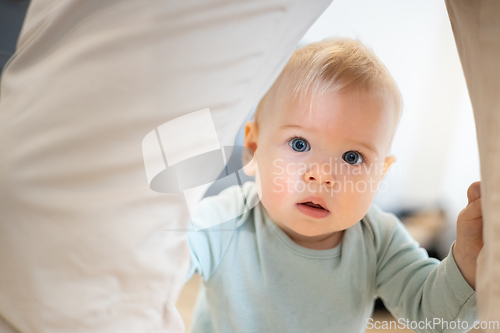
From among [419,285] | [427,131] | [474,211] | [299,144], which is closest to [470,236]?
[474,211]

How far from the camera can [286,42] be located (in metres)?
0.39

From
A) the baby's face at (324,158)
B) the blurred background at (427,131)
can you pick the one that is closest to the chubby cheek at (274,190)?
the baby's face at (324,158)

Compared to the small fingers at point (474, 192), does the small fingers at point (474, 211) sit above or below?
below

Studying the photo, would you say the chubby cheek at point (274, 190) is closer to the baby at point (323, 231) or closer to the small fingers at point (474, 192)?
the baby at point (323, 231)

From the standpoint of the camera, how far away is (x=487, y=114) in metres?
0.34

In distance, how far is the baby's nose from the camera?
1.88 ft

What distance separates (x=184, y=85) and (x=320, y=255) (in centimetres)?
45

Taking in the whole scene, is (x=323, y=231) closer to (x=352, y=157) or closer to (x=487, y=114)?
(x=352, y=157)

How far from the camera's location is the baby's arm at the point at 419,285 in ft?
1.86

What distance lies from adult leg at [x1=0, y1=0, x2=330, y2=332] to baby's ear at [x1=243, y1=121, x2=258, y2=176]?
0.29 m

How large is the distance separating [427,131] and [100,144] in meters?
1.25

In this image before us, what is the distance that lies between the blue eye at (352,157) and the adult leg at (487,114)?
231mm

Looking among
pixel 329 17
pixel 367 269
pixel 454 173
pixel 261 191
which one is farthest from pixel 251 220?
pixel 454 173

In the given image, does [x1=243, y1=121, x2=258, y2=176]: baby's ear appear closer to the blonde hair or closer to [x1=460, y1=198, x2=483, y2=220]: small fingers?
the blonde hair
